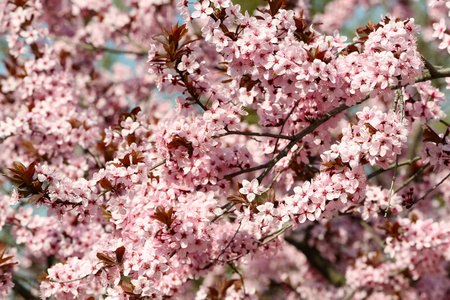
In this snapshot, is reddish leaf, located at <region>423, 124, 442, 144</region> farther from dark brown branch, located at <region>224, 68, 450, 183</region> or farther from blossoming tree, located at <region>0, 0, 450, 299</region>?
dark brown branch, located at <region>224, 68, 450, 183</region>

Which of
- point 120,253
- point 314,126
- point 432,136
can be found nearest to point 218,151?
point 314,126

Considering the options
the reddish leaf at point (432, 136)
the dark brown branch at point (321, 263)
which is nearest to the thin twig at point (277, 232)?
the reddish leaf at point (432, 136)

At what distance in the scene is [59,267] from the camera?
3217 mm

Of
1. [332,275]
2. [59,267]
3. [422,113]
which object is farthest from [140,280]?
[332,275]

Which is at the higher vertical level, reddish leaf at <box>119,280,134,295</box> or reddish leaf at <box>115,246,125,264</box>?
reddish leaf at <box>115,246,125,264</box>

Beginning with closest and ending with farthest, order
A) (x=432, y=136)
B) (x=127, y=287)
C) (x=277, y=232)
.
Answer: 1. (x=127, y=287)
2. (x=432, y=136)
3. (x=277, y=232)

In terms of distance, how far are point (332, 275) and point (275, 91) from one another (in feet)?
13.2

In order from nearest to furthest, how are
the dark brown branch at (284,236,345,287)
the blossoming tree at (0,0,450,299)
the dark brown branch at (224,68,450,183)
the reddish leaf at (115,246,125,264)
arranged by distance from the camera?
the blossoming tree at (0,0,450,299) < the reddish leaf at (115,246,125,264) < the dark brown branch at (224,68,450,183) < the dark brown branch at (284,236,345,287)

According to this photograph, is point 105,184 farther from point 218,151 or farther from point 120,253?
point 218,151

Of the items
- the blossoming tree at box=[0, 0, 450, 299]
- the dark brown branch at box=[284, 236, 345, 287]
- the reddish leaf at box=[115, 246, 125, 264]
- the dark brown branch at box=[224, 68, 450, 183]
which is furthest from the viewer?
the dark brown branch at box=[284, 236, 345, 287]

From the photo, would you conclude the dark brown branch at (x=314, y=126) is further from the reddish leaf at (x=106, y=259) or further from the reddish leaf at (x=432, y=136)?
the reddish leaf at (x=106, y=259)

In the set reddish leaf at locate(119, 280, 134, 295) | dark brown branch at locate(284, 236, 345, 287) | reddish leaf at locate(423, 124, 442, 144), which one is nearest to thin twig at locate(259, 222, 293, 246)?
reddish leaf at locate(119, 280, 134, 295)

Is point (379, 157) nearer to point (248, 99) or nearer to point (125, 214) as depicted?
point (248, 99)

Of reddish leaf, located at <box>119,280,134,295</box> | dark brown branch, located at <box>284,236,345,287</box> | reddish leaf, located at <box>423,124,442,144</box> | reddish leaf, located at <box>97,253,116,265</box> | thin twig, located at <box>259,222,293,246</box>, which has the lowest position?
reddish leaf, located at <box>119,280,134,295</box>
